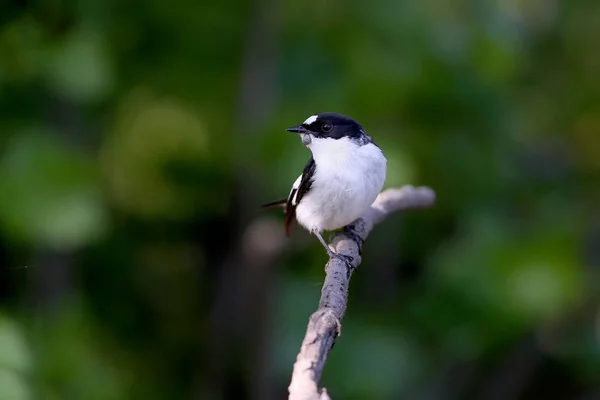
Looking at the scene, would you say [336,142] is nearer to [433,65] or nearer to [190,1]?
[433,65]

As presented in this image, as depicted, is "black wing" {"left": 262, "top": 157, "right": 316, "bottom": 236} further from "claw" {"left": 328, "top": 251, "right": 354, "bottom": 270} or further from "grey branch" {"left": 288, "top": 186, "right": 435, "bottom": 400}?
"claw" {"left": 328, "top": 251, "right": 354, "bottom": 270}

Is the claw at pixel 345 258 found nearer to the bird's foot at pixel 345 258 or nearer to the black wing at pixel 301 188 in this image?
the bird's foot at pixel 345 258

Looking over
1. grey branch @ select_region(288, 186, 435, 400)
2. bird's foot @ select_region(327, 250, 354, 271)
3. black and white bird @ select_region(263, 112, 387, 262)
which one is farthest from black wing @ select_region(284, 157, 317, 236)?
bird's foot @ select_region(327, 250, 354, 271)

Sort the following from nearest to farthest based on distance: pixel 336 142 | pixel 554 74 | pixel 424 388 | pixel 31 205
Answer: pixel 336 142 < pixel 31 205 < pixel 424 388 < pixel 554 74

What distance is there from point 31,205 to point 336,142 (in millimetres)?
1607

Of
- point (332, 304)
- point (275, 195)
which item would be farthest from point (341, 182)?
point (275, 195)

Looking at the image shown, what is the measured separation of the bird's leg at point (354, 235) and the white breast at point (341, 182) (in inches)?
2.1

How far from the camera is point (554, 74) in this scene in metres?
6.43

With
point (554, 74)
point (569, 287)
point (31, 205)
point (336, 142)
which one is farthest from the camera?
point (554, 74)

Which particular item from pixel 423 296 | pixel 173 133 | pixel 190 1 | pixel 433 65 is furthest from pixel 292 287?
pixel 190 1

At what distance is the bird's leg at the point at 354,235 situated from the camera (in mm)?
3237

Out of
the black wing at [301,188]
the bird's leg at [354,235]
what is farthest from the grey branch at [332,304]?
the black wing at [301,188]

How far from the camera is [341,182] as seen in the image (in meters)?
3.10

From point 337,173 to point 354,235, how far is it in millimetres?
312
